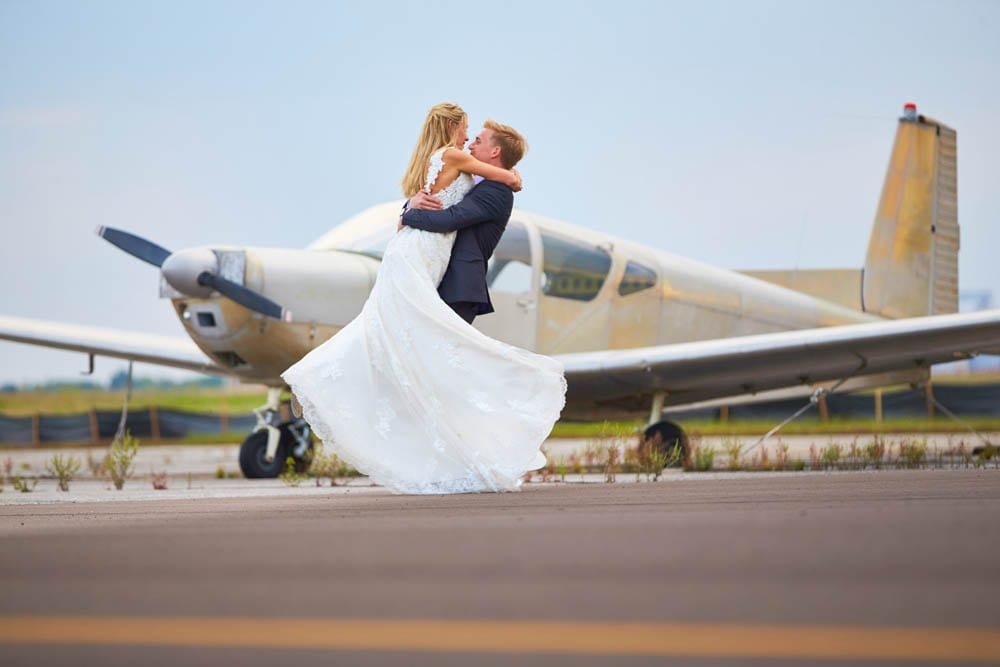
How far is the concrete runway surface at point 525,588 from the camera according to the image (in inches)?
77.0

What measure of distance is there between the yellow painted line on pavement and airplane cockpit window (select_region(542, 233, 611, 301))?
952 centimetres

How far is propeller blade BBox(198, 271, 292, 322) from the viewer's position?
34.3 ft

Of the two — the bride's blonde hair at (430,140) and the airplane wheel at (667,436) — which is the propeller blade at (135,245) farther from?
the bride's blonde hair at (430,140)

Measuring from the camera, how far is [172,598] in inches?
102

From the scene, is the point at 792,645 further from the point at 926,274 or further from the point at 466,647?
the point at 926,274

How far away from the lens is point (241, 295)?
414 inches

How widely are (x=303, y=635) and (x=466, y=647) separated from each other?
282mm

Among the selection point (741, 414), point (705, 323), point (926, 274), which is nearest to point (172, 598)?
point (705, 323)

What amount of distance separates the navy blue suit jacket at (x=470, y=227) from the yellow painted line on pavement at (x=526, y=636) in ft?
13.4

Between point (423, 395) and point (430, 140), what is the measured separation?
1.23m

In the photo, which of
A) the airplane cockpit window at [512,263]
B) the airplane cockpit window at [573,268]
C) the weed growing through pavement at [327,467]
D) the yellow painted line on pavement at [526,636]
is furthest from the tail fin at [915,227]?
the yellow painted line on pavement at [526,636]

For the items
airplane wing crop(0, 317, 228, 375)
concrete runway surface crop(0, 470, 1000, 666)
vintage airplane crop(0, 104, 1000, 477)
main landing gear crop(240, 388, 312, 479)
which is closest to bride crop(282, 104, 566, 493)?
concrete runway surface crop(0, 470, 1000, 666)

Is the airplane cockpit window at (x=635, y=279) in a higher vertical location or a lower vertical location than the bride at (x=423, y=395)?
higher

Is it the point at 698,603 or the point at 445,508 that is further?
the point at 445,508
